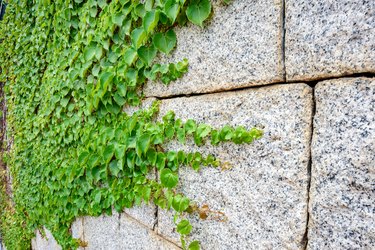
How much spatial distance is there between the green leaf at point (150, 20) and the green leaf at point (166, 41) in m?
0.06

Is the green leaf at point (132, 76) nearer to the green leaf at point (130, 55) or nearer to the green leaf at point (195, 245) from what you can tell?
the green leaf at point (130, 55)

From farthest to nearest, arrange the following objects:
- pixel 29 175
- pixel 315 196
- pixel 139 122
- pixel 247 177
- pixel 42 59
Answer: pixel 29 175 < pixel 42 59 < pixel 139 122 < pixel 247 177 < pixel 315 196

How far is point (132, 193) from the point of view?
1.54 m

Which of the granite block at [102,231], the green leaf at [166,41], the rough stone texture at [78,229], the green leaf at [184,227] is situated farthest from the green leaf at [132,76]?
the rough stone texture at [78,229]

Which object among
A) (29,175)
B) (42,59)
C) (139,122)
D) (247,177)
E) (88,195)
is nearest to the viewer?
(247,177)

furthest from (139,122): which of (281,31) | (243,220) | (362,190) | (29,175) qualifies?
(29,175)

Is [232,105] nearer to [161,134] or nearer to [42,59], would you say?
[161,134]

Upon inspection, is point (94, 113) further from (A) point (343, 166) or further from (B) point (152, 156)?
(A) point (343, 166)

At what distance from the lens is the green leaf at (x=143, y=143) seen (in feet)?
4.32

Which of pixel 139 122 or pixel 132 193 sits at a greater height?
pixel 139 122

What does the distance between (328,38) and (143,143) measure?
0.89 meters

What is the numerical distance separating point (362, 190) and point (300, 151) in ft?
0.61

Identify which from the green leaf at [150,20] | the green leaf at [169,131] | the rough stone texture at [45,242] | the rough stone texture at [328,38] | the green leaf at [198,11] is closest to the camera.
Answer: the rough stone texture at [328,38]

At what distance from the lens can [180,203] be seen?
4.01ft
